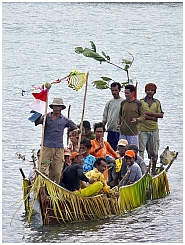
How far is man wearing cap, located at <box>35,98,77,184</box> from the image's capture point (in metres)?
13.7

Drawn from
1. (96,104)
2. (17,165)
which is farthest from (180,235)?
(96,104)

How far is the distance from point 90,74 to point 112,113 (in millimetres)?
14259

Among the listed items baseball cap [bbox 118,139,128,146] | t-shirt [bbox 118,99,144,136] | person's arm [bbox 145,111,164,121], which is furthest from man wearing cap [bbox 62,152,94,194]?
person's arm [bbox 145,111,164,121]

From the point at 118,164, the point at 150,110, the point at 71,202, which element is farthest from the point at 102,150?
the point at 150,110

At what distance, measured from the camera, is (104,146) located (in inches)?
580

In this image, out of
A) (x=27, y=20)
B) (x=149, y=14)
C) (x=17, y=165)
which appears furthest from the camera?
(x=149, y=14)

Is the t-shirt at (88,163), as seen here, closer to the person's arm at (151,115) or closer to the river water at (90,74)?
the river water at (90,74)

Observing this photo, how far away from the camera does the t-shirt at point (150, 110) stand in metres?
15.8

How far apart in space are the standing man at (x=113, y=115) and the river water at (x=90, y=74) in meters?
1.37

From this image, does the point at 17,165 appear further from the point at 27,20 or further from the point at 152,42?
the point at 27,20

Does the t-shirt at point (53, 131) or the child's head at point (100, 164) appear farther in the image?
the child's head at point (100, 164)

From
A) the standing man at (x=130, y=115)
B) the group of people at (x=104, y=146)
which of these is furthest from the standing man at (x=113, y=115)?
the standing man at (x=130, y=115)

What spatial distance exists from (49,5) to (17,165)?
28.7 meters

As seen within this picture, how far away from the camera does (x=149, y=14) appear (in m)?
45.0
